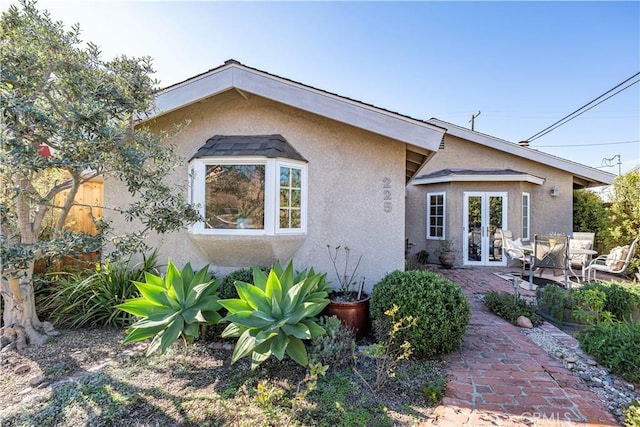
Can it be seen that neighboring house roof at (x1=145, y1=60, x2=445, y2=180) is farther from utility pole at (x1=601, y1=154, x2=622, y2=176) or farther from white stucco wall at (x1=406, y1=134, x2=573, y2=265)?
utility pole at (x1=601, y1=154, x2=622, y2=176)

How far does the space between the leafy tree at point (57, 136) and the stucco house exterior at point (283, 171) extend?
101cm

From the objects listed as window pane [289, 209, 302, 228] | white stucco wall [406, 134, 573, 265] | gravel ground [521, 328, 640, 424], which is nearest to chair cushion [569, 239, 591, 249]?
white stucco wall [406, 134, 573, 265]

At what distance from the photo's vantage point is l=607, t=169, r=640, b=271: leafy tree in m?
11.4

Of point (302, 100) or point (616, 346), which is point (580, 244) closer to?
point (616, 346)

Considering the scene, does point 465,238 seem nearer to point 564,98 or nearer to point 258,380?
point 258,380

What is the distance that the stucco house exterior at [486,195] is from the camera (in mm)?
12570

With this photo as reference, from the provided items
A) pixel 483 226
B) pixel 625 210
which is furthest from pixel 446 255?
pixel 625 210

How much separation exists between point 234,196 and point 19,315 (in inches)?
172

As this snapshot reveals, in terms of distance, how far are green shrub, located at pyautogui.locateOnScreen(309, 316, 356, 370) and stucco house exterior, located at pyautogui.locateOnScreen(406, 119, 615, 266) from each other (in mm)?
10004

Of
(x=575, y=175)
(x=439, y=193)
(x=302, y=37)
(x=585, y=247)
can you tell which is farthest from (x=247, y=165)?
(x=575, y=175)

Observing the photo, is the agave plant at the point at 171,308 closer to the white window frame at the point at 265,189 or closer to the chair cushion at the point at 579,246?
the white window frame at the point at 265,189

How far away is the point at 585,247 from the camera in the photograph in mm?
10086

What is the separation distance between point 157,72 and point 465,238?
42.4 ft

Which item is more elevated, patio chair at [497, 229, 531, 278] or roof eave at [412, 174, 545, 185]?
roof eave at [412, 174, 545, 185]
